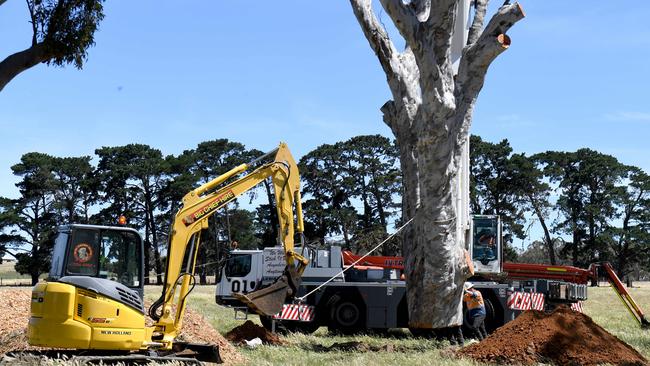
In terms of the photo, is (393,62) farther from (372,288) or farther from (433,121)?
(372,288)

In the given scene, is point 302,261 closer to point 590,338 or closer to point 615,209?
point 590,338

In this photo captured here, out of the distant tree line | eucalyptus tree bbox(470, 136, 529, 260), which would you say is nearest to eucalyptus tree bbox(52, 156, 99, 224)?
the distant tree line

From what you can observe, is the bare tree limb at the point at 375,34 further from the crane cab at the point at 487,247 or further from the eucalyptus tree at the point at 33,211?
the eucalyptus tree at the point at 33,211

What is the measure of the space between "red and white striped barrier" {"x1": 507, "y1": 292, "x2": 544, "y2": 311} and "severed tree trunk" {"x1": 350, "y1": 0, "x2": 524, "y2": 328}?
4.75 metres

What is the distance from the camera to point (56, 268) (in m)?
10.3

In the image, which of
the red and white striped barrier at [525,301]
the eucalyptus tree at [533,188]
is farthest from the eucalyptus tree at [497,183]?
the red and white striped barrier at [525,301]

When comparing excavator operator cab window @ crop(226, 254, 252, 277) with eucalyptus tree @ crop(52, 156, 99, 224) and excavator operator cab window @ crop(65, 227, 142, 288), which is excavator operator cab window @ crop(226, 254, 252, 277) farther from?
eucalyptus tree @ crop(52, 156, 99, 224)

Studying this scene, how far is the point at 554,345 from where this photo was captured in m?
12.3

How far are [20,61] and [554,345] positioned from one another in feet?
31.8

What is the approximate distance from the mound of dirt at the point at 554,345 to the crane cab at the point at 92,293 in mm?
5442

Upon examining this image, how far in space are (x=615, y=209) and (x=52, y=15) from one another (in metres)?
60.9

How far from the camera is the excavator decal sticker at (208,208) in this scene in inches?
433

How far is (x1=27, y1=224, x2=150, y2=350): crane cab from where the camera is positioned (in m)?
9.47

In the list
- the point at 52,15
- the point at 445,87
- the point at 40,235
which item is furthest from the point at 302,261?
the point at 40,235
